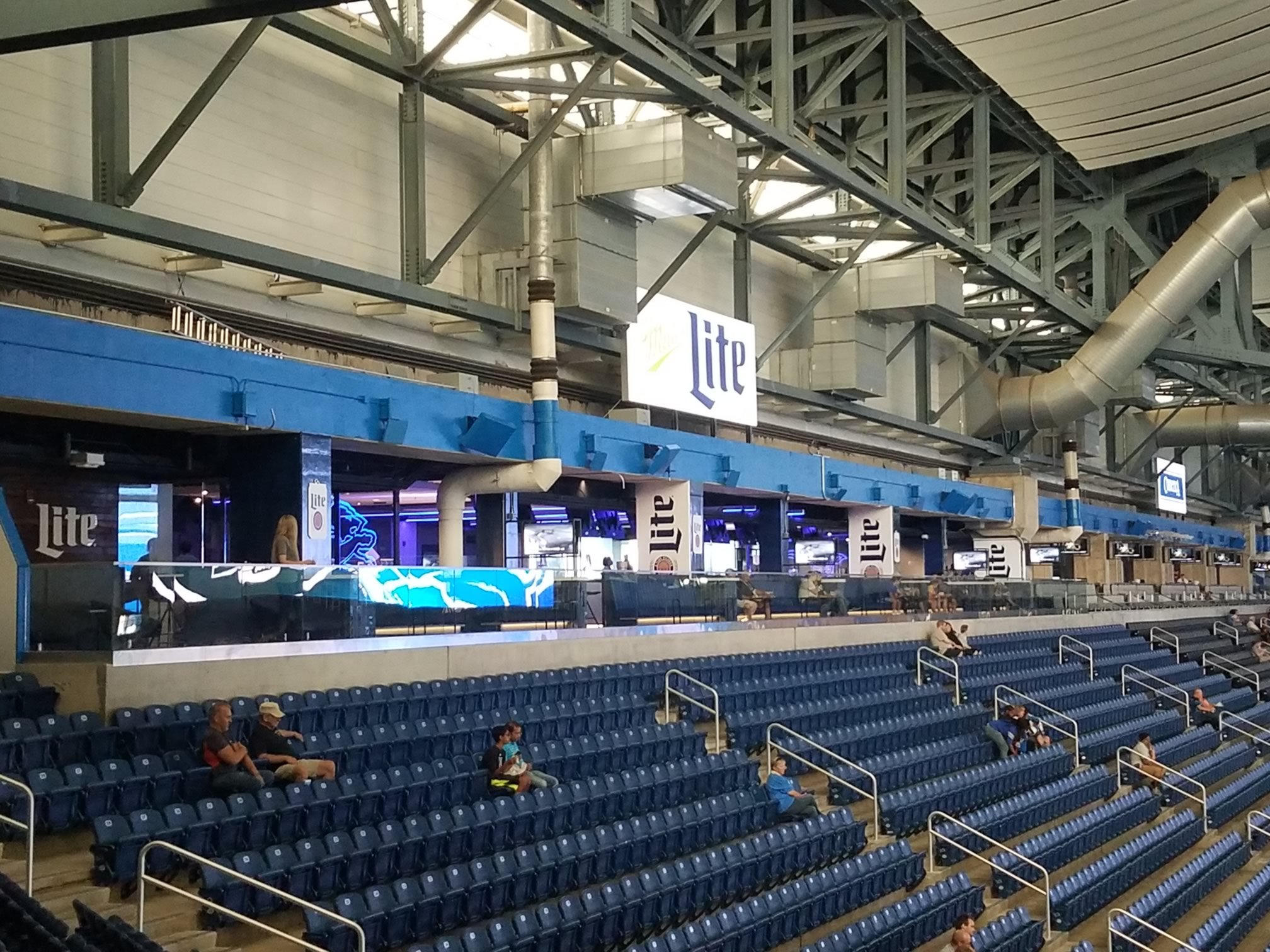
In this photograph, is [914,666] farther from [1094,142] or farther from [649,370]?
[1094,142]

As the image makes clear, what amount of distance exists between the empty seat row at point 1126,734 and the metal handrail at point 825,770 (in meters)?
6.57

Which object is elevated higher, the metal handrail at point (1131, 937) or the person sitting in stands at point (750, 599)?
the person sitting in stands at point (750, 599)

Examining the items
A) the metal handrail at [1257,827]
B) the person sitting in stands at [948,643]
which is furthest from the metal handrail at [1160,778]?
the person sitting in stands at [948,643]

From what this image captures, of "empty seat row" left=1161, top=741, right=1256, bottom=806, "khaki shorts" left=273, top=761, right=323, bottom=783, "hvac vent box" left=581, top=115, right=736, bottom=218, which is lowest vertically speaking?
"empty seat row" left=1161, top=741, right=1256, bottom=806

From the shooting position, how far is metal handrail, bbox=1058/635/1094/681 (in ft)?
86.6

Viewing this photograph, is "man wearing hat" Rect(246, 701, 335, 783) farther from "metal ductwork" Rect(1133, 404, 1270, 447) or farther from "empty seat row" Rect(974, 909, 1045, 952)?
"metal ductwork" Rect(1133, 404, 1270, 447)

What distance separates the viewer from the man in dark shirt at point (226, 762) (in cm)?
891

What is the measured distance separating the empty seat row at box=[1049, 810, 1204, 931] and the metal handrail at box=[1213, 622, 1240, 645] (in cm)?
1976

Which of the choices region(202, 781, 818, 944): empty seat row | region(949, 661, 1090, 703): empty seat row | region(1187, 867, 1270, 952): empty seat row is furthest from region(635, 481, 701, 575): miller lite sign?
region(202, 781, 818, 944): empty seat row

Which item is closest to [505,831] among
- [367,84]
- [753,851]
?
[753,851]

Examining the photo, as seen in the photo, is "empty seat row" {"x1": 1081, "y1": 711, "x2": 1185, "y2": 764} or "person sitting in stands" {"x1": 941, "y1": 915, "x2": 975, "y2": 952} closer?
"person sitting in stands" {"x1": 941, "y1": 915, "x2": 975, "y2": 952}

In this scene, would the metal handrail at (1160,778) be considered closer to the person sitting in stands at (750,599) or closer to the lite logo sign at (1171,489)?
the person sitting in stands at (750,599)

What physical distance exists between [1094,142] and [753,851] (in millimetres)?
20728

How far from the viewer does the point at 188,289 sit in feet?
49.5
